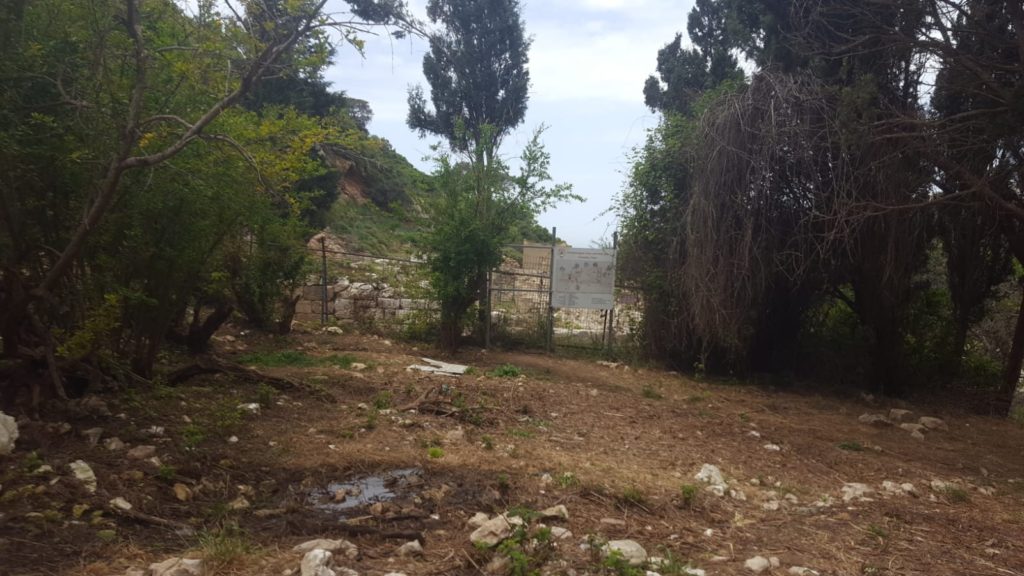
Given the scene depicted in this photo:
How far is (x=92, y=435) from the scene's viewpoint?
518 cm

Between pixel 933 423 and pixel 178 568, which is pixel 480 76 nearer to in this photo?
pixel 933 423

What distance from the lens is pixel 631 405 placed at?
29.2ft

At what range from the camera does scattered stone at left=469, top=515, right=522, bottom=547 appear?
156 inches

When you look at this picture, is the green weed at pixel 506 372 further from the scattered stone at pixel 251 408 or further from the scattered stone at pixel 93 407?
the scattered stone at pixel 93 407

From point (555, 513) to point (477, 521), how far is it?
50 centimetres

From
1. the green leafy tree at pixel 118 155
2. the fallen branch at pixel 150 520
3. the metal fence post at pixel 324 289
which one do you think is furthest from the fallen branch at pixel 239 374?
the metal fence post at pixel 324 289

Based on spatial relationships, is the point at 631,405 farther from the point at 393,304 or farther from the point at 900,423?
the point at 393,304

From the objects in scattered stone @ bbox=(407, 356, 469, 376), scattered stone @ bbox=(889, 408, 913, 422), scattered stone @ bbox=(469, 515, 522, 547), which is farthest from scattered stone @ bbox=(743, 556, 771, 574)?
scattered stone @ bbox=(407, 356, 469, 376)

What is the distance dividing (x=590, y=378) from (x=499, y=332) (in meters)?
2.63

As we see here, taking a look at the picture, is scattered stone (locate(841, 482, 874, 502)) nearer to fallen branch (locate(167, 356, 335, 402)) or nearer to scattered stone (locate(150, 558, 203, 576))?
scattered stone (locate(150, 558, 203, 576))

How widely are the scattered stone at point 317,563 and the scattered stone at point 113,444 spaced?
2237mm

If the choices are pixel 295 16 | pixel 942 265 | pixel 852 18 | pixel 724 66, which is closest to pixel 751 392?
pixel 942 265

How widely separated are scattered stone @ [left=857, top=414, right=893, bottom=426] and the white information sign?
445 centimetres

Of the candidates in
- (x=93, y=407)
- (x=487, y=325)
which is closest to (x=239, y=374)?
(x=93, y=407)
